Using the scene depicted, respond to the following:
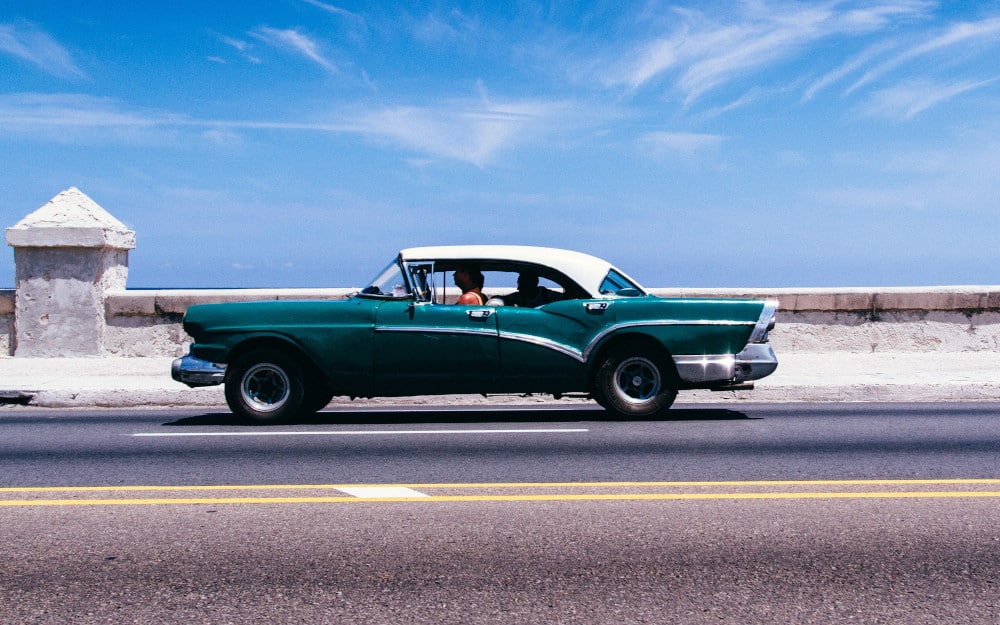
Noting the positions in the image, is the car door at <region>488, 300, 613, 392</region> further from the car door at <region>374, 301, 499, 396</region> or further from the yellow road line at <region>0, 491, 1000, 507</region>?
the yellow road line at <region>0, 491, 1000, 507</region>

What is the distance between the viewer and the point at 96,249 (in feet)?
47.4

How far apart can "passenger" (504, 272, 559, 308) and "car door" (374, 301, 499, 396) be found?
2.09 ft

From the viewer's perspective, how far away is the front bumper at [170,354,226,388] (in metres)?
9.09

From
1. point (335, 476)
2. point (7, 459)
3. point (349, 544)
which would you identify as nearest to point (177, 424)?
point (7, 459)

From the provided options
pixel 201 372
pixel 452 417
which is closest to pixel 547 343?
pixel 452 417

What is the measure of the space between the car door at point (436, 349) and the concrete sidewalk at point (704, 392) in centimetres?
242

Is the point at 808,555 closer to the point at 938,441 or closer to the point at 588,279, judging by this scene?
the point at 938,441

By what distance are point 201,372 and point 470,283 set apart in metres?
2.63

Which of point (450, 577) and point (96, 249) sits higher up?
point (96, 249)

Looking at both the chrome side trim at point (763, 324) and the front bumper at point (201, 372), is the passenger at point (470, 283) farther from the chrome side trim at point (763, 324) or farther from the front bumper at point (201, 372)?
the chrome side trim at point (763, 324)

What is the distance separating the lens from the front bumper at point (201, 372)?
29.8ft

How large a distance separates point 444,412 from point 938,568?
268 inches

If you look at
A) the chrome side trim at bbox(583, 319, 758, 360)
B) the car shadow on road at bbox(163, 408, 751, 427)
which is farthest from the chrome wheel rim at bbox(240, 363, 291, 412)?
the chrome side trim at bbox(583, 319, 758, 360)

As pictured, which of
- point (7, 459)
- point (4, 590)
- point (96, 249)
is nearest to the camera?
point (4, 590)
